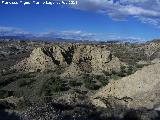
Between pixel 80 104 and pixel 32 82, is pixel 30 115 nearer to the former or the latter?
pixel 80 104

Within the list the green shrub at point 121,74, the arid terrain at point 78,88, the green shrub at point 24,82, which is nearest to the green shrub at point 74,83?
the arid terrain at point 78,88

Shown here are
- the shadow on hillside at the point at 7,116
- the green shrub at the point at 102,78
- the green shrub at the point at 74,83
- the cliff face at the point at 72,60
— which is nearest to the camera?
the shadow on hillside at the point at 7,116

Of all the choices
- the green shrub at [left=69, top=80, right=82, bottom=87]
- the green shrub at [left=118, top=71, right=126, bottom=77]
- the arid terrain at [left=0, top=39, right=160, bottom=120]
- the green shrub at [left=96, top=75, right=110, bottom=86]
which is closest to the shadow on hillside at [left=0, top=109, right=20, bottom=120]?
the arid terrain at [left=0, top=39, right=160, bottom=120]

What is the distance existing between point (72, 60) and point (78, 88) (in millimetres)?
18815

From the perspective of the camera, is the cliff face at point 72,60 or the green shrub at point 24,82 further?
the cliff face at point 72,60

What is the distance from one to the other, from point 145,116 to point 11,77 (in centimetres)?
3953

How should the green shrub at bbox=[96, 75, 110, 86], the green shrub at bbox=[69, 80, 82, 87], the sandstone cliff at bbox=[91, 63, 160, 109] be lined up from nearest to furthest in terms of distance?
the sandstone cliff at bbox=[91, 63, 160, 109] → the green shrub at bbox=[69, 80, 82, 87] → the green shrub at bbox=[96, 75, 110, 86]

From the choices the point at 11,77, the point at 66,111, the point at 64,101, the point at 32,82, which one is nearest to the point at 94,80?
the point at 32,82

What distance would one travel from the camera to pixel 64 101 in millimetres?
28688

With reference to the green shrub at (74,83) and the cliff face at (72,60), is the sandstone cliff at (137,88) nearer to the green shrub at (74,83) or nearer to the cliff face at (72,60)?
the green shrub at (74,83)

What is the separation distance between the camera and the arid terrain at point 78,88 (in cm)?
2456

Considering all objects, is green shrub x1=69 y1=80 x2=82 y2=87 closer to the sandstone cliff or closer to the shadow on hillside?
the sandstone cliff

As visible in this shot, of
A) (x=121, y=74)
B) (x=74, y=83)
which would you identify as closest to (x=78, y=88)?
(x=74, y=83)

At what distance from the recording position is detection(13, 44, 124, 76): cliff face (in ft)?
220
